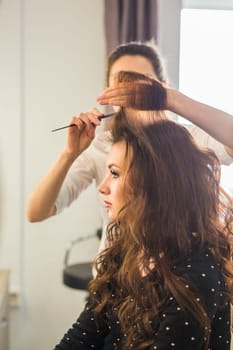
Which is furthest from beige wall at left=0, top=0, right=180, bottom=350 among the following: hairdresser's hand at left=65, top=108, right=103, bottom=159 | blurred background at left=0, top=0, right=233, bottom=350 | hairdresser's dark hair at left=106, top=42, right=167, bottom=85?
hairdresser's hand at left=65, top=108, right=103, bottom=159

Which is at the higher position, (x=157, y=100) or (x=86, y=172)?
(x=157, y=100)

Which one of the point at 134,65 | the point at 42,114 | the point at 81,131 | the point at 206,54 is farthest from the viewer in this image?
the point at 42,114

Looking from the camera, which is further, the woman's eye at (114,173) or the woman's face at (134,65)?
the woman's face at (134,65)

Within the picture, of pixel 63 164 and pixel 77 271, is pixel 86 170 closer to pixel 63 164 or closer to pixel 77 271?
pixel 63 164

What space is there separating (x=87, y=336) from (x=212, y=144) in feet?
1.71

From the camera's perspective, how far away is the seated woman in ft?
2.68

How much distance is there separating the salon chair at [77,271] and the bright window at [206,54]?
0.71m

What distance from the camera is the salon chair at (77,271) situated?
1940mm

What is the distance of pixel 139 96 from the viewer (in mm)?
929

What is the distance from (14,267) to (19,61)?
84cm

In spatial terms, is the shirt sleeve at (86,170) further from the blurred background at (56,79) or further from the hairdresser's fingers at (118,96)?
the blurred background at (56,79)

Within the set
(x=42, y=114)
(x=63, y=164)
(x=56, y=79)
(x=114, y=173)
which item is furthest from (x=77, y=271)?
(x=114, y=173)

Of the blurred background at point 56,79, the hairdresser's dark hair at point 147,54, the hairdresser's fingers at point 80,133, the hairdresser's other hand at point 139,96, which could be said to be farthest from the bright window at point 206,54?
the hairdresser's other hand at point 139,96

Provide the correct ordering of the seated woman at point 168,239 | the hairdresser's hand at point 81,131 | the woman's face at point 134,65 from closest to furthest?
the seated woman at point 168,239 < the hairdresser's hand at point 81,131 < the woman's face at point 134,65
